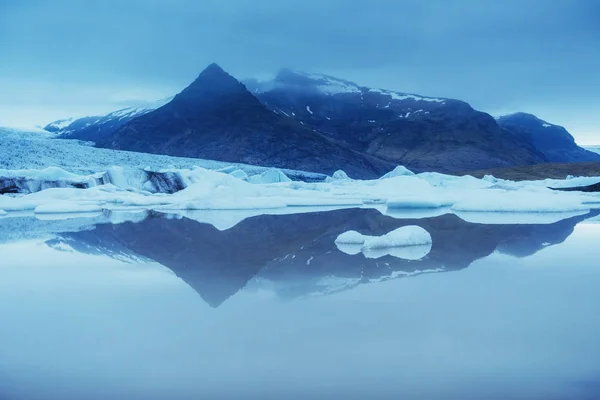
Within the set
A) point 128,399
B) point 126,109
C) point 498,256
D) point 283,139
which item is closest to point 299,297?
point 128,399

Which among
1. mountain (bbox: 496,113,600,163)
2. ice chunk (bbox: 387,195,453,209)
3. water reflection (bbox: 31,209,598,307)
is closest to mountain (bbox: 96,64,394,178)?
ice chunk (bbox: 387,195,453,209)

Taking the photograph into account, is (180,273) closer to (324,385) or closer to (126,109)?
(324,385)

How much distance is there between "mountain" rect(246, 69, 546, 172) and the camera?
106125 millimetres

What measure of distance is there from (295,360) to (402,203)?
11.4 metres

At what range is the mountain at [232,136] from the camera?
8506 cm

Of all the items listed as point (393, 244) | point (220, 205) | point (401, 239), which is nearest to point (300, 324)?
point (393, 244)

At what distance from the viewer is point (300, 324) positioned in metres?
2.98

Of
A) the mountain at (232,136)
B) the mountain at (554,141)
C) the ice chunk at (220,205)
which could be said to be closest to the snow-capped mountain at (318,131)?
the mountain at (232,136)

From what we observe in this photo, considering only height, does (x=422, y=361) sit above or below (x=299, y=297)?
below

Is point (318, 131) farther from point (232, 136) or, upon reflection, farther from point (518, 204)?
point (518, 204)

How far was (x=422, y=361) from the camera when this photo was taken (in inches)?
94.5

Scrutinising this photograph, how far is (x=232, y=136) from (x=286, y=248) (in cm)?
8871

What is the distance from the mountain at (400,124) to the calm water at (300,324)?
3707 inches

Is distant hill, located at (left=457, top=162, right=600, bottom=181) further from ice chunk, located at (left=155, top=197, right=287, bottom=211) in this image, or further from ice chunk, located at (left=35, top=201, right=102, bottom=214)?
ice chunk, located at (left=35, top=201, right=102, bottom=214)
